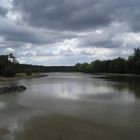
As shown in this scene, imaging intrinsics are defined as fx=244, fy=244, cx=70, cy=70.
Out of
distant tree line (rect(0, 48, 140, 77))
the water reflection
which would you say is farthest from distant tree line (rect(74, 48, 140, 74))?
the water reflection

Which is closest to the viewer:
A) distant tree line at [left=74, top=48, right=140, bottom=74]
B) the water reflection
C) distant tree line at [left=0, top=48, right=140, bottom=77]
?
the water reflection

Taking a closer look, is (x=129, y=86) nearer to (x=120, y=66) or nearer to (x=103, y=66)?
(x=120, y=66)

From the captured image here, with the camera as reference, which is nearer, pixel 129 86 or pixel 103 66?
pixel 129 86

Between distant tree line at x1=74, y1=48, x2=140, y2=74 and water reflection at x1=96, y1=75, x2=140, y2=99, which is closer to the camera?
water reflection at x1=96, y1=75, x2=140, y2=99

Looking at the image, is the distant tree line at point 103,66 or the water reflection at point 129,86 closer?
the water reflection at point 129,86

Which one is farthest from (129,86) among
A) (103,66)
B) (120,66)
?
(103,66)

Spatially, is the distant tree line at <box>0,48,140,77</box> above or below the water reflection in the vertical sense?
above

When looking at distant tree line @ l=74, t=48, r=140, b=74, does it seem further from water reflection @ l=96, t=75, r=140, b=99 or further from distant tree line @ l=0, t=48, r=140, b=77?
water reflection @ l=96, t=75, r=140, b=99

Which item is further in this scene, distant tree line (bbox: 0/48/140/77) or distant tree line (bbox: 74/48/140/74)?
distant tree line (bbox: 74/48/140/74)

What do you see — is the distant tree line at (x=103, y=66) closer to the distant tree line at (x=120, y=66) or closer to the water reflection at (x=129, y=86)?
the distant tree line at (x=120, y=66)

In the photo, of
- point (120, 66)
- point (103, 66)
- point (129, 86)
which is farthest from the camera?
point (103, 66)

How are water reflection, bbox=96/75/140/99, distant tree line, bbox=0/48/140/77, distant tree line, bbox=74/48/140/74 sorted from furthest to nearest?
distant tree line, bbox=74/48/140/74 < distant tree line, bbox=0/48/140/77 < water reflection, bbox=96/75/140/99

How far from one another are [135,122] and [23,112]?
8.15 metres

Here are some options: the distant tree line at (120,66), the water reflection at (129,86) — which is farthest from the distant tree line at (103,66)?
the water reflection at (129,86)
